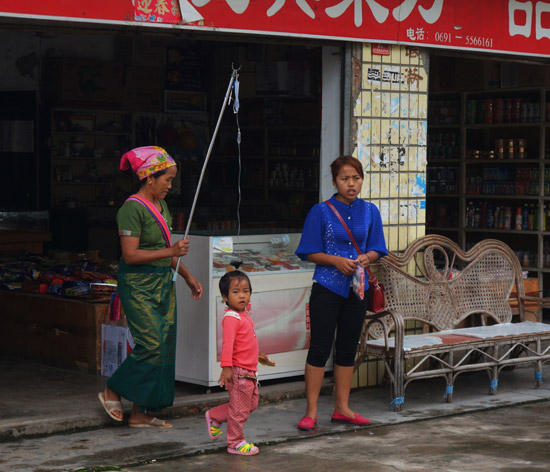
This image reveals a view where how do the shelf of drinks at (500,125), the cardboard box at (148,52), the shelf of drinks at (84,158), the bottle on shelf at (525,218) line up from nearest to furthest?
1. the shelf of drinks at (500,125)
2. the bottle on shelf at (525,218)
3. the shelf of drinks at (84,158)
4. the cardboard box at (148,52)

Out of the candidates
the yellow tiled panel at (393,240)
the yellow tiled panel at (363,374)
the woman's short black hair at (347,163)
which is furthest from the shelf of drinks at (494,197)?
the woman's short black hair at (347,163)

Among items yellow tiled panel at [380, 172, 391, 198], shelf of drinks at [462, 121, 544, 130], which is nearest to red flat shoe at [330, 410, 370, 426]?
yellow tiled panel at [380, 172, 391, 198]

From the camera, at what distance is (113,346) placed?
25.8 ft

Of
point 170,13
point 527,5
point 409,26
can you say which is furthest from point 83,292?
point 527,5

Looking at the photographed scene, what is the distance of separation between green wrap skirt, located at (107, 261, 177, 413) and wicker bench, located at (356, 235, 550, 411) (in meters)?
1.60

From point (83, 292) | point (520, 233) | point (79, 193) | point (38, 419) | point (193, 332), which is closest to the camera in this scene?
point (38, 419)

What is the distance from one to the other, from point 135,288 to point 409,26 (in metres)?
3.02

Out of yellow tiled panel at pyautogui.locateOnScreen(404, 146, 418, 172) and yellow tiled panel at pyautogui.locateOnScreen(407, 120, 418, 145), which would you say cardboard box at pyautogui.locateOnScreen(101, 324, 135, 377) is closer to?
yellow tiled panel at pyautogui.locateOnScreen(404, 146, 418, 172)

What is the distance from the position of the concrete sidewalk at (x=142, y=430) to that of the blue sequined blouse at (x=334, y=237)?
3.15 ft

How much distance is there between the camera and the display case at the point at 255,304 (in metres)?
7.33

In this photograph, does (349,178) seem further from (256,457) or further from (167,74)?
(167,74)

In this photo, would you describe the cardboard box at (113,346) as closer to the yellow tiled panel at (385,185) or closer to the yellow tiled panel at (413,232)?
the yellow tiled panel at (385,185)

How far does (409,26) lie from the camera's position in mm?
7844

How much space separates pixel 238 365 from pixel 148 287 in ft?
2.59
